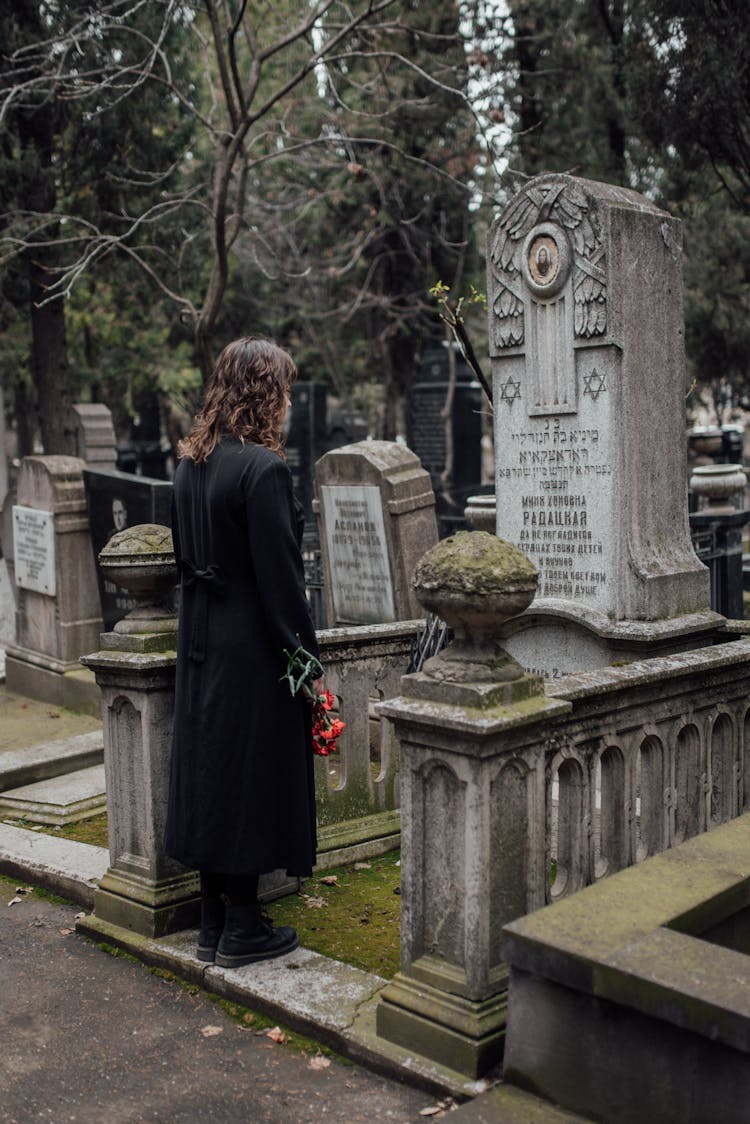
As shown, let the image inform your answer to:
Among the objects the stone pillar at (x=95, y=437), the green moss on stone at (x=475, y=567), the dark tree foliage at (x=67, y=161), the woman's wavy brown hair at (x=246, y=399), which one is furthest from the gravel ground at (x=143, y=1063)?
the stone pillar at (x=95, y=437)

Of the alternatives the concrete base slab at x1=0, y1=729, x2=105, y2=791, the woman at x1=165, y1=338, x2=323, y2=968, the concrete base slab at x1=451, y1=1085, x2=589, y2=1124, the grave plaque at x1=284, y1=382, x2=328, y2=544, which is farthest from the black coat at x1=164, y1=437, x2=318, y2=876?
the grave plaque at x1=284, y1=382, x2=328, y2=544

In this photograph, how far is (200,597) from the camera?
4242mm

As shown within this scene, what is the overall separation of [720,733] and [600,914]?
5.96 feet

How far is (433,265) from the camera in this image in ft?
80.1

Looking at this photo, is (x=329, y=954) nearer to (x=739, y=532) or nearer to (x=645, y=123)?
(x=739, y=532)

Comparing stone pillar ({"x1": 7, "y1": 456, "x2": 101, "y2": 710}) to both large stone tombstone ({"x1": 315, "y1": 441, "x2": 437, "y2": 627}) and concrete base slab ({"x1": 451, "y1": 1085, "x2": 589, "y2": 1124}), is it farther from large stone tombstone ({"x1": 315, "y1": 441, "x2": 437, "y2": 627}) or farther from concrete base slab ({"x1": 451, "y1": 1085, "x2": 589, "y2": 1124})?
concrete base slab ({"x1": 451, "y1": 1085, "x2": 589, "y2": 1124})

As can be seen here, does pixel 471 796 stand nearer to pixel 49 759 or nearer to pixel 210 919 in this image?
pixel 210 919

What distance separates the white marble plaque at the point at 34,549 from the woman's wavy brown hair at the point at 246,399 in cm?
598

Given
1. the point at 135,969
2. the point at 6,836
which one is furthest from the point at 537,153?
the point at 135,969

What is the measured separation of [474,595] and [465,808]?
63 centimetres

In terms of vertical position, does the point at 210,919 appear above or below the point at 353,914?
above

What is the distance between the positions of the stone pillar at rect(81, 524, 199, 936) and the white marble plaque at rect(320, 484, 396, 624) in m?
3.82

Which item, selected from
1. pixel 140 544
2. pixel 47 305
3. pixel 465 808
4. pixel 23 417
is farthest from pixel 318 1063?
pixel 23 417

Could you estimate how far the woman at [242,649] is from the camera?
410 cm
